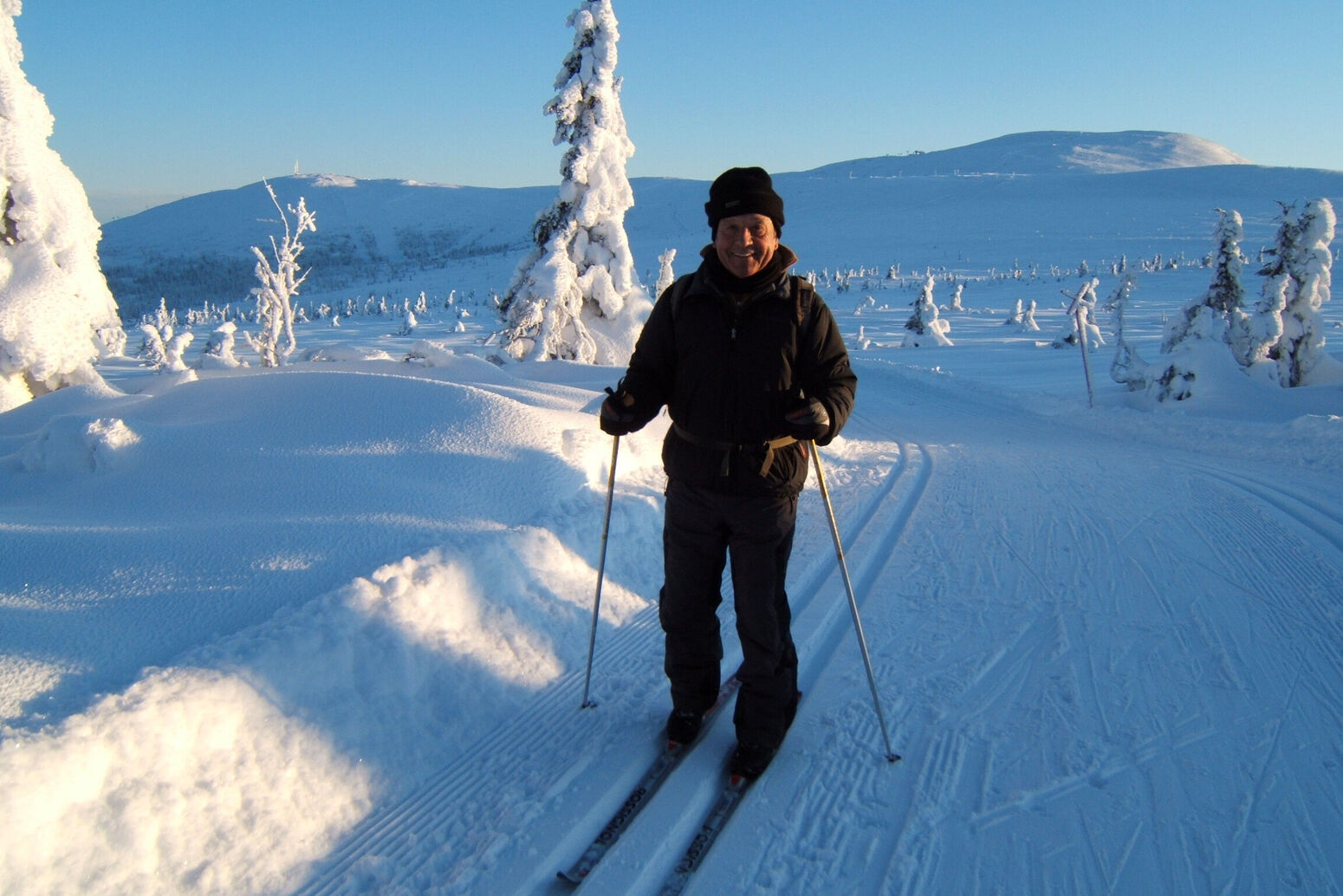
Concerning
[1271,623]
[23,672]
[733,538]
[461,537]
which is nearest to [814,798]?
[733,538]

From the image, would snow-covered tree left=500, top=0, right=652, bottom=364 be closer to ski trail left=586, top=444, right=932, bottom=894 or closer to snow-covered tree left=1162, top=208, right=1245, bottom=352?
ski trail left=586, top=444, right=932, bottom=894

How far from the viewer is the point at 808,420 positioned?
2.84 m

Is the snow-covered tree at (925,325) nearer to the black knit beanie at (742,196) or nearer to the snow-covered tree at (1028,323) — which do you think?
the snow-covered tree at (1028,323)

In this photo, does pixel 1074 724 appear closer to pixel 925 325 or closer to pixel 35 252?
pixel 35 252

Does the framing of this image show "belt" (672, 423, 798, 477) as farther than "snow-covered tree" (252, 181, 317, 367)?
No

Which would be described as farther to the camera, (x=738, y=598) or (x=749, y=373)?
(x=738, y=598)

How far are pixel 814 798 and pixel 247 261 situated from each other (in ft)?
515

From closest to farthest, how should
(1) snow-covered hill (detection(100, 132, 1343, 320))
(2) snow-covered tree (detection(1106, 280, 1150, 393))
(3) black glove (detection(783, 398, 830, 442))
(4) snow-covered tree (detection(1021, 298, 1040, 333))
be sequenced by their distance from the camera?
(3) black glove (detection(783, 398, 830, 442)) < (2) snow-covered tree (detection(1106, 280, 1150, 393)) < (4) snow-covered tree (detection(1021, 298, 1040, 333)) < (1) snow-covered hill (detection(100, 132, 1343, 320))

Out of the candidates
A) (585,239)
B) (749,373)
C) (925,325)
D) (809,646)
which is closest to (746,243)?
(749,373)

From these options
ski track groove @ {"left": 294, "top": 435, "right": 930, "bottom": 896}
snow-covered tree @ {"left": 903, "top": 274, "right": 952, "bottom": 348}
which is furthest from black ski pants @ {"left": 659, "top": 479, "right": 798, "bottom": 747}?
snow-covered tree @ {"left": 903, "top": 274, "right": 952, "bottom": 348}

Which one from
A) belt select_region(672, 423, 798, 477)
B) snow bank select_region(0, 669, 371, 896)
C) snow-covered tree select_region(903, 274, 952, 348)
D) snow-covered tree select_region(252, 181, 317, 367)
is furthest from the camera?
snow-covered tree select_region(903, 274, 952, 348)

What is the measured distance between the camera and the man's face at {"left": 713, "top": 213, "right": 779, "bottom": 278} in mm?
2900

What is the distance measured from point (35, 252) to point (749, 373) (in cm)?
1303

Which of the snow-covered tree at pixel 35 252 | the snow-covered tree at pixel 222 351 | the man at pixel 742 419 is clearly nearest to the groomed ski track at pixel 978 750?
the man at pixel 742 419
